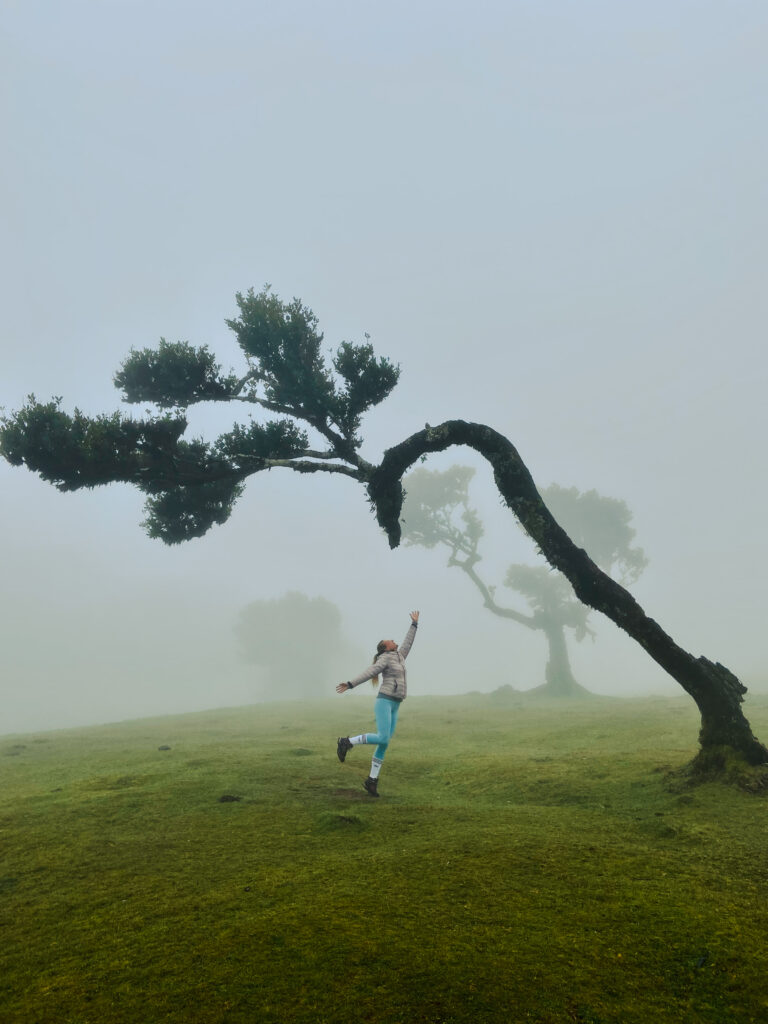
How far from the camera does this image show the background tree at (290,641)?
78.4m

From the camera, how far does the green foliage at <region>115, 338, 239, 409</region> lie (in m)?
15.0

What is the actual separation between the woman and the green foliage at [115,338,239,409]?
353 inches

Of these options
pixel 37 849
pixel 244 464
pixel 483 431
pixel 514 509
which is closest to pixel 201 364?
pixel 244 464

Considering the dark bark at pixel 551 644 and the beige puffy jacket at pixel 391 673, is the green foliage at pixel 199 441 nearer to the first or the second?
the beige puffy jacket at pixel 391 673

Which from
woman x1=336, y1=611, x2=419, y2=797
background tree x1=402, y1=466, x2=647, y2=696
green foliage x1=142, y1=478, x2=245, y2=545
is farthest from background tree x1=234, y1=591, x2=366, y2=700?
woman x1=336, y1=611, x2=419, y2=797

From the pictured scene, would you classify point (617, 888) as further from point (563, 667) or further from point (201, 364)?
point (563, 667)

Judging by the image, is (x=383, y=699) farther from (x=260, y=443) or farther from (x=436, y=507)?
(x=436, y=507)

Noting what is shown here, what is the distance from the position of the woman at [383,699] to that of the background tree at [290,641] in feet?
233

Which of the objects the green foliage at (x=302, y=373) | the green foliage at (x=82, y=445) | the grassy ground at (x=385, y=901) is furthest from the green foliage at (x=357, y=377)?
the grassy ground at (x=385, y=901)

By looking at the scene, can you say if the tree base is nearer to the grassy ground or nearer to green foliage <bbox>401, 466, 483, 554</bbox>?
the grassy ground

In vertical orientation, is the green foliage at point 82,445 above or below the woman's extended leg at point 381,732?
above

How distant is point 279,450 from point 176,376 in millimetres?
3847

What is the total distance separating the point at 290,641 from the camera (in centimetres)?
7862

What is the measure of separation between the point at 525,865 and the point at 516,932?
1.57m
